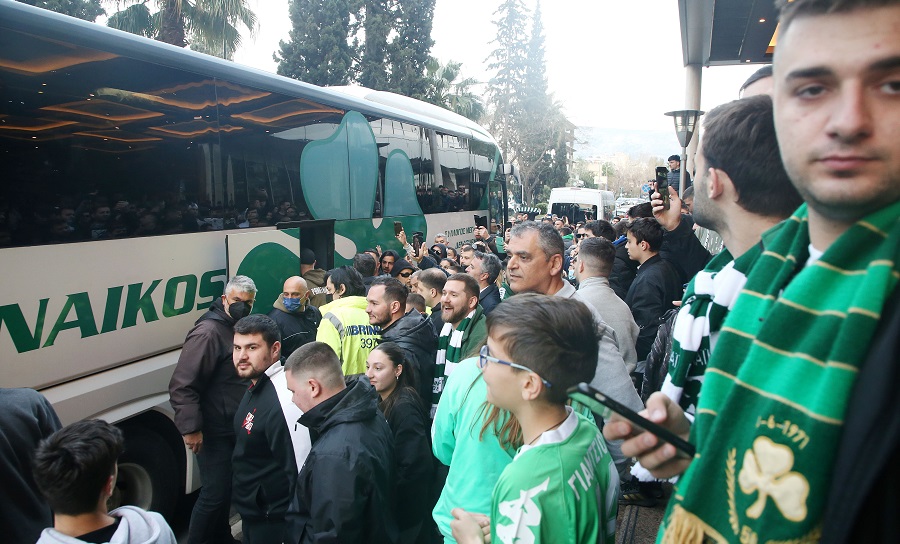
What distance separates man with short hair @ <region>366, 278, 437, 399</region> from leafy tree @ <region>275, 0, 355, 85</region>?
34650mm

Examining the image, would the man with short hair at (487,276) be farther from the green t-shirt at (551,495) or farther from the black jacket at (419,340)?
the green t-shirt at (551,495)

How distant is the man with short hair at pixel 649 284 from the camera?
19.3 feet

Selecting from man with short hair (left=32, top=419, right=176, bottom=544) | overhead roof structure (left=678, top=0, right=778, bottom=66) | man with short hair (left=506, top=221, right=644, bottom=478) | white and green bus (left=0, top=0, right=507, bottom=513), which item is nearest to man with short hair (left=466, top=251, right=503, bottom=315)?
man with short hair (left=506, top=221, right=644, bottom=478)

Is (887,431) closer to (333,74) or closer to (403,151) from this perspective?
(403,151)

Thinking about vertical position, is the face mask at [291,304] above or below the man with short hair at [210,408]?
above

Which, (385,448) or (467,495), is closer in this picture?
(467,495)

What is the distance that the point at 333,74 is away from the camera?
38.0 meters

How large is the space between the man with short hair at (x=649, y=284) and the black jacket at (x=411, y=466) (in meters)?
2.82

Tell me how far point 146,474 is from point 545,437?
434 cm

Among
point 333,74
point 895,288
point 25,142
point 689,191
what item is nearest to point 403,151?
point 689,191

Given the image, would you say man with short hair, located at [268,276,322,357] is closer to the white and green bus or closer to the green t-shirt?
the white and green bus

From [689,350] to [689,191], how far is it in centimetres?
540

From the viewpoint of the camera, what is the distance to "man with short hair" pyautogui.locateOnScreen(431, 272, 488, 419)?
473 cm

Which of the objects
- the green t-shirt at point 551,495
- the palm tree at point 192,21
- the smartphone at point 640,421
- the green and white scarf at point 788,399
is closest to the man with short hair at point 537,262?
the green t-shirt at point 551,495
